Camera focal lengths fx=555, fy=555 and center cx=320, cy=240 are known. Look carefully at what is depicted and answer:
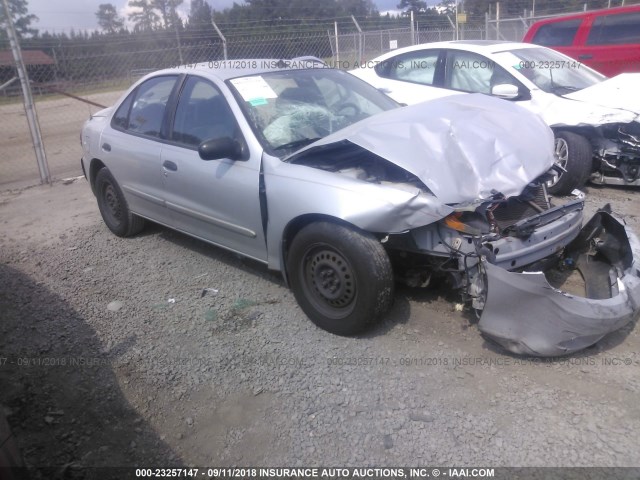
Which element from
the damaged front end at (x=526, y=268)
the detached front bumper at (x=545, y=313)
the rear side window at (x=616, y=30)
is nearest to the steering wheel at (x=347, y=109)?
the damaged front end at (x=526, y=268)

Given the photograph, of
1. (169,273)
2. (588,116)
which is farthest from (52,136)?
(588,116)

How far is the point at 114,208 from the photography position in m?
5.70

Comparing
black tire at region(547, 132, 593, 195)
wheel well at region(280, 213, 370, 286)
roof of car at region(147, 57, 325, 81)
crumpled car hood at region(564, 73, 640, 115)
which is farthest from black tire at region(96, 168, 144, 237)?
crumpled car hood at region(564, 73, 640, 115)

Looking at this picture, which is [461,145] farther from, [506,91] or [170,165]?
[506,91]

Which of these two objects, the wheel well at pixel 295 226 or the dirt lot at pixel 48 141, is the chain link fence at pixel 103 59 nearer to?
the dirt lot at pixel 48 141

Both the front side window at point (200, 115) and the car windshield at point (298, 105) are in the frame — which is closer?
the car windshield at point (298, 105)

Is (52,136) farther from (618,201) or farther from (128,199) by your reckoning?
(618,201)

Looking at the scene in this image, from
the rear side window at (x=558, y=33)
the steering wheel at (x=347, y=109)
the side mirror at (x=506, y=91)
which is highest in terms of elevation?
the rear side window at (x=558, y=33)

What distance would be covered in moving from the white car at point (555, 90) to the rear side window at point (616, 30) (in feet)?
6.32

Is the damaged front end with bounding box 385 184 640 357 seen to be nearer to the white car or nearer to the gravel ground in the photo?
the gravel ground

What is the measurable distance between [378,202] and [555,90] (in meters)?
4.29

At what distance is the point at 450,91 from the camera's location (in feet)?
22.6

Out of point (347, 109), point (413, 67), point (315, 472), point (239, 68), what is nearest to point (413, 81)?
point (413, 67)

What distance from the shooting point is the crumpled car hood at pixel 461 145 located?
3258 millimetres
